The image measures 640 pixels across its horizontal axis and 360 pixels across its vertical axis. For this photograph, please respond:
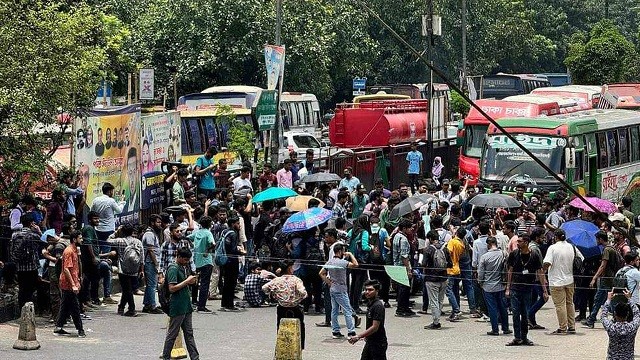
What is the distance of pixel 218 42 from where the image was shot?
4712cm

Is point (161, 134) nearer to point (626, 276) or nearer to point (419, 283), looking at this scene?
point (419, 283)

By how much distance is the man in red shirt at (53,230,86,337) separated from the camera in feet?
55.6

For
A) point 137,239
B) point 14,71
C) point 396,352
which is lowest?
point 396,352

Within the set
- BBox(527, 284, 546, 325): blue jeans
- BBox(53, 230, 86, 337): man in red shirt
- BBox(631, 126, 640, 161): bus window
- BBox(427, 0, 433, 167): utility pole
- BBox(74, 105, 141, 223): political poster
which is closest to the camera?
BBox(53, 230, 86, 337): man in red shirt

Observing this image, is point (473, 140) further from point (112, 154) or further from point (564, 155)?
point (112, 154)

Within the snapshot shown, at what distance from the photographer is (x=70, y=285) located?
16.9m

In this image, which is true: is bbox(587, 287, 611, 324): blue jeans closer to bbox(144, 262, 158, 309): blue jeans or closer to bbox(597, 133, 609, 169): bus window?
bbox(144, 262, 158, 309): blue jeans

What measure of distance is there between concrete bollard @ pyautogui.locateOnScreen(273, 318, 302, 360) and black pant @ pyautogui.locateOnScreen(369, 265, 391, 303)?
454cm

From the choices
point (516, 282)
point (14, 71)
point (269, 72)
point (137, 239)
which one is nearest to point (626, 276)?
point (516, 282)

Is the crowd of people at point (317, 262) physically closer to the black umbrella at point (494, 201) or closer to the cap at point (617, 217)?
the cap at point (617, 217)

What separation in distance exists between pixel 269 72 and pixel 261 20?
58.8 feet

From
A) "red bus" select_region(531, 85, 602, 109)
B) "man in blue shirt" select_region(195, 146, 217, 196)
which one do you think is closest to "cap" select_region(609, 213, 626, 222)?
"man in blue shirt" select_region(195, 146, 217, 196)

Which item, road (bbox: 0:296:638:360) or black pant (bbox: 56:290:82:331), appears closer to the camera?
road (bbox: 0:296:638:360)

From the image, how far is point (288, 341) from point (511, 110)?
21.6m
